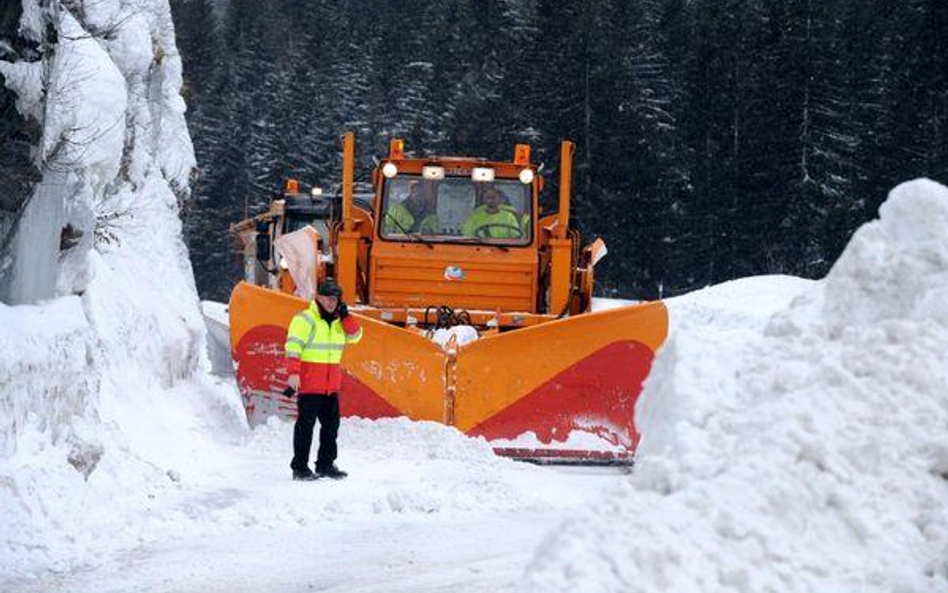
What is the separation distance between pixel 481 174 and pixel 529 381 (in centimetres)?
271

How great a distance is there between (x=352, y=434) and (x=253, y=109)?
50.9 m

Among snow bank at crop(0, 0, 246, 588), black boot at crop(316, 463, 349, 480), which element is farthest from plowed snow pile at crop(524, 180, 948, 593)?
black boot at crop(316, 463, 349, 480)

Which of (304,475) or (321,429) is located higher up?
(321,429)

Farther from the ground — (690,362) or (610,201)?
(690,362)

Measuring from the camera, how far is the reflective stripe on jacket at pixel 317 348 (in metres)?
9.30

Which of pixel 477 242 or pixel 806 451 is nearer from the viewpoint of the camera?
pixel 806 451

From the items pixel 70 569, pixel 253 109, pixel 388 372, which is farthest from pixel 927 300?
pixel 253 109

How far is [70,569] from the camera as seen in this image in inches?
242

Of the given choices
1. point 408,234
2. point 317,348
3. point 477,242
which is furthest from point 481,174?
point 317,348

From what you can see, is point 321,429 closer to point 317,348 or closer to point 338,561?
point 317,348

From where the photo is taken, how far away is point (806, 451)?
13.8 feet

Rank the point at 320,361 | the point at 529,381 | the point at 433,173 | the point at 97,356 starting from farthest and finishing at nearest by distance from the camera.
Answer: the point at 433,173, the point at 529,381, the point at 320,361, the point at 97,356

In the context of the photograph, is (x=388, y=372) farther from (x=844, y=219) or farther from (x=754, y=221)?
(x=754, y=221)

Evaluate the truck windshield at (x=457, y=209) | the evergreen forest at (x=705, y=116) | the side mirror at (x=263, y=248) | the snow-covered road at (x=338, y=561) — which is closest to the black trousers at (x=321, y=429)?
the snow-covered road at (x=338, y=561)
